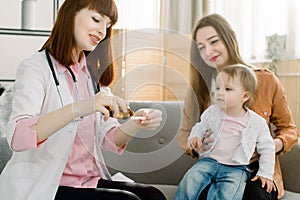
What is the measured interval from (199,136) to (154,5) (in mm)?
2655

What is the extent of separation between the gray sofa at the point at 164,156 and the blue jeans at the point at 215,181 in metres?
0.10

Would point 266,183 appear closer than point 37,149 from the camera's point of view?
No

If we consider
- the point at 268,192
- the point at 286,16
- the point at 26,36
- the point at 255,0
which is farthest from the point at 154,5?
the point at 268,192

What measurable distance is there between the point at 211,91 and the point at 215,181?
33 centimetres

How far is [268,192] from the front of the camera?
1.54 m

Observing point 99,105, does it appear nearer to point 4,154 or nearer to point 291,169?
point 4,154

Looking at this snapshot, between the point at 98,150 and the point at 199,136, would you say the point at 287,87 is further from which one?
the point at 98,150

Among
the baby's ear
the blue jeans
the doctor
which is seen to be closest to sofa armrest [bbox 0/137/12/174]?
the doctor

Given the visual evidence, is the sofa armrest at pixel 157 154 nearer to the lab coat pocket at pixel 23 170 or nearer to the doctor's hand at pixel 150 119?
the doctor's hand at pixel 150 119

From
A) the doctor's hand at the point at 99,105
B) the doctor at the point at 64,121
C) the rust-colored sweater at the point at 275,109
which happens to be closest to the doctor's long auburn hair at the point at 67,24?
the doctor at the point at 64,121

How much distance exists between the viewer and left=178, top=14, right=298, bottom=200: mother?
4.65 feet

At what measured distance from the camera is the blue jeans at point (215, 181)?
4.98 feet

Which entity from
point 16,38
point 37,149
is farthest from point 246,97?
point 16,38

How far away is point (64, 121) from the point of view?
1167mm
